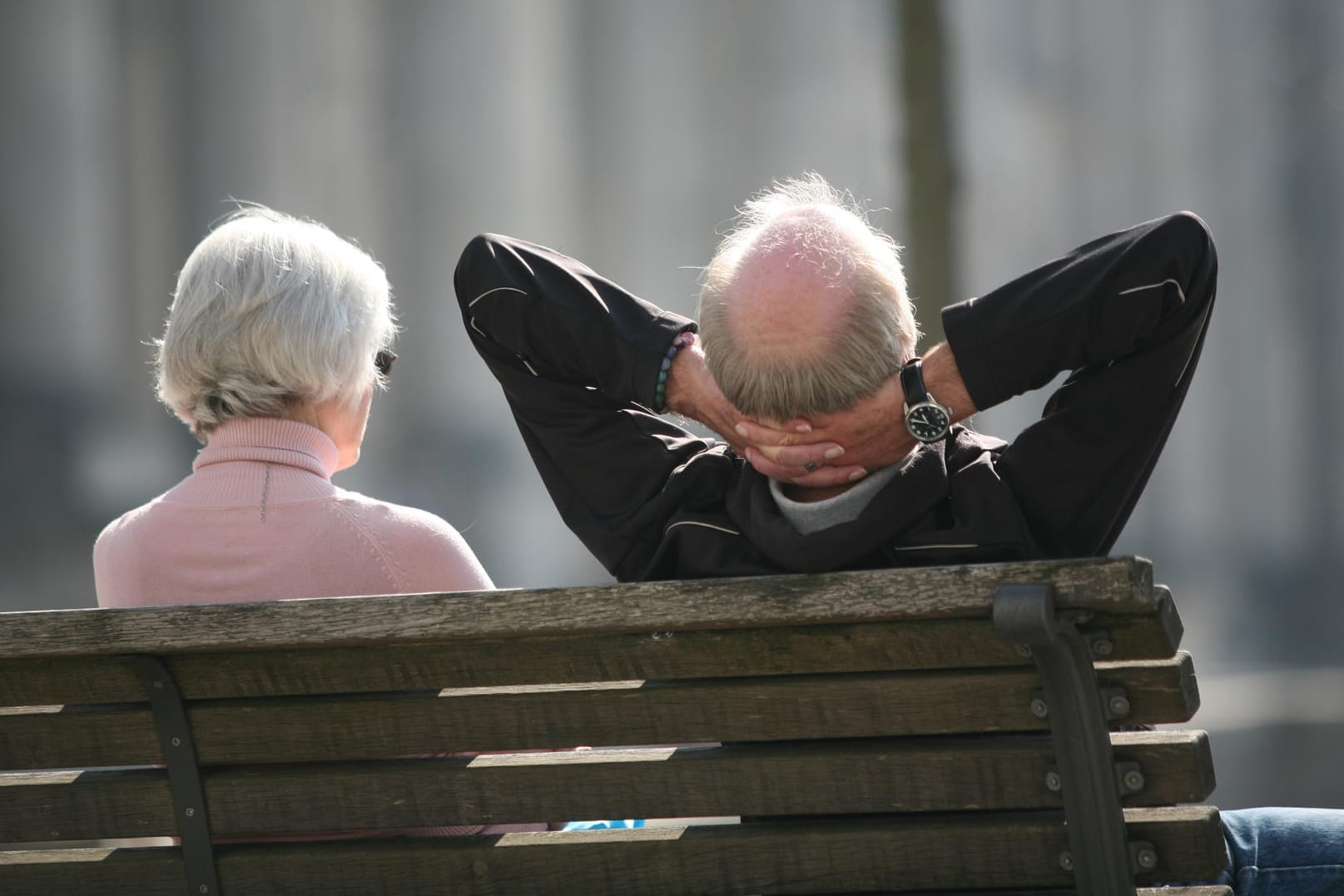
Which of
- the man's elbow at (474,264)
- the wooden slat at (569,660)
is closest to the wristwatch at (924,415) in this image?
the wooden slat at (569,660)

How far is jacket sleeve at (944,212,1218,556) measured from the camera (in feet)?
5.31

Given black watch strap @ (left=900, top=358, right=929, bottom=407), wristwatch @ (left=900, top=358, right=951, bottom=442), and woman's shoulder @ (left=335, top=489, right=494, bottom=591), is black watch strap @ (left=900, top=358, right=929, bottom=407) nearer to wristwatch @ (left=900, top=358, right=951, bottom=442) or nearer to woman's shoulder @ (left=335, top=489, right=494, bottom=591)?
wristwatch @ (left=900, top=358, right=951, bottom=442)

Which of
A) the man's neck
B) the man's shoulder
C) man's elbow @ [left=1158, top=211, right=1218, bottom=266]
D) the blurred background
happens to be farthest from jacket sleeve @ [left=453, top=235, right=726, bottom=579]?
the blurred background

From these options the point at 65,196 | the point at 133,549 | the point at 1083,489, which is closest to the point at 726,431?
the point at 1083,489

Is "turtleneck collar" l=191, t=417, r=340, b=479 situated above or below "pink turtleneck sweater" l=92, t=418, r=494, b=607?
above

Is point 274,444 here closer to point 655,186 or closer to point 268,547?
point 268,547

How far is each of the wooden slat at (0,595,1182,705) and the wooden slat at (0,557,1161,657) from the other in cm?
4

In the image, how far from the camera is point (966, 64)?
14.1ft

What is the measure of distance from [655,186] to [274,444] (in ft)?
8.42

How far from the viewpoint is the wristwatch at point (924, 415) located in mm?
1642

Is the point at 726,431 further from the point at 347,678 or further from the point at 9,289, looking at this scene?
the point at 9,289

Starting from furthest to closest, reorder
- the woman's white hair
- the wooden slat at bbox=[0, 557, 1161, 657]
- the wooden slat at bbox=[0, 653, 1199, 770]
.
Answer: the woman's white hair < the wooden slat at bbox=[0, 653, 1199, 770] < the wooden slat at bbox=[0, 557, 1161, 657]

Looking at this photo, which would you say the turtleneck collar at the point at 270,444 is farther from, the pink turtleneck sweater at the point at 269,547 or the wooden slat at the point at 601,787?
the wooden slat at the point at 601,787

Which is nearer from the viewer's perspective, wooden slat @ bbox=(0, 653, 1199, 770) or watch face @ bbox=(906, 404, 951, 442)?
wooden slat @ bbox=(0, 653, 1199, 770)
